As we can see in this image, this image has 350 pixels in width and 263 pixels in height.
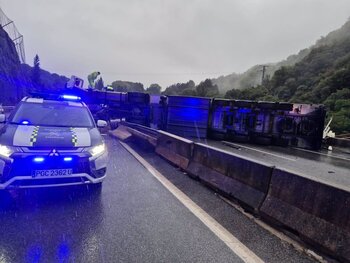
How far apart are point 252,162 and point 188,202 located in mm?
1256

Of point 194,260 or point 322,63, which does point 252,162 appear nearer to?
point 194,260

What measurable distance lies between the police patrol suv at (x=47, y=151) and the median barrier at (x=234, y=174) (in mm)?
2219

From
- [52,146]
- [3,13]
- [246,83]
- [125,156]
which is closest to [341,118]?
[125,156]

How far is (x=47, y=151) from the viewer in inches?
187

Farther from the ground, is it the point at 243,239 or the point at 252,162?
the point at 252,162

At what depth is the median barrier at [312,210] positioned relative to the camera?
3.37 metres

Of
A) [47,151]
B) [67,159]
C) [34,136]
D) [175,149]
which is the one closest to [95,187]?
[67,159]

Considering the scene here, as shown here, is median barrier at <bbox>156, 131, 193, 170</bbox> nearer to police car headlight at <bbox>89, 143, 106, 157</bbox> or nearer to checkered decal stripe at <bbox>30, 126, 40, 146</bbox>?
police car headlight at <bbox>89, 143, 106, 157</bbox>

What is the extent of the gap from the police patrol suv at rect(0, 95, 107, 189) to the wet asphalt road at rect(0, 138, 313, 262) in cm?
43

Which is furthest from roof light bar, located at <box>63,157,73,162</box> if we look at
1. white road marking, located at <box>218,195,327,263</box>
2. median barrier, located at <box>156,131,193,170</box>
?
median barrier, located at <box>156,131,193,170</box>

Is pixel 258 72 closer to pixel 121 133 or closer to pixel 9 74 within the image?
pixel 9 74

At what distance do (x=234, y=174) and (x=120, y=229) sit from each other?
8.11 feet

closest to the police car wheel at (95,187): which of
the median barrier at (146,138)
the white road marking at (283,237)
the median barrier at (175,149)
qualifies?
the white road marking at (283,237)

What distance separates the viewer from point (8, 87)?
130 feet
